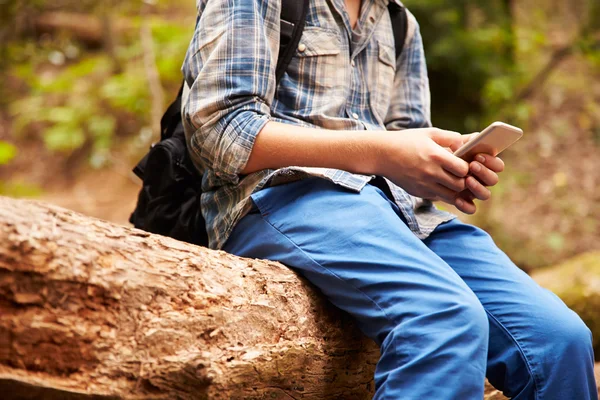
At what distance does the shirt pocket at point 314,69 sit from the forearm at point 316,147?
21 cm

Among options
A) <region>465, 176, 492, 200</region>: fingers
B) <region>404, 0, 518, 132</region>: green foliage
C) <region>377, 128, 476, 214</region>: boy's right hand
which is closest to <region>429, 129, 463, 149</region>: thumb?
<region>377, 128, 476, 214</region>: boy's right hand

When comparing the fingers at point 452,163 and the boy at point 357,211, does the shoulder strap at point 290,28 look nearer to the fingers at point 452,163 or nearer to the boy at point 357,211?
the boy at point 357,211

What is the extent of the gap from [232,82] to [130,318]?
73cm

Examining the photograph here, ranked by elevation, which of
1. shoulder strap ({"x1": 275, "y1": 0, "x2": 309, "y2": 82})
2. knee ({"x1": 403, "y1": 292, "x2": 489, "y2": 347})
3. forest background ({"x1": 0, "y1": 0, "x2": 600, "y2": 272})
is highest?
shoulder strap ({"x1": 275, "y1": 0, "x2": 309, "y2": 82})

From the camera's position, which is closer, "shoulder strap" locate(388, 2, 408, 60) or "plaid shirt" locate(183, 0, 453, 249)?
A: "plaid shirt" locate(183, 0, 453, 249)

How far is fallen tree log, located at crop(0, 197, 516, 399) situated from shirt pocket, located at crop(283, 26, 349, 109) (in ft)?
1.99

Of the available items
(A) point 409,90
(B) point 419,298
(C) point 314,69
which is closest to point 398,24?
(A) point 409,90

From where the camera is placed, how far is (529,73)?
21.6 feet

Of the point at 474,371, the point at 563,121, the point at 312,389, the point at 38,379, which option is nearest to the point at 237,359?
the point at 312,389

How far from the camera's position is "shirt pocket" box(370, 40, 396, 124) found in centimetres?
212

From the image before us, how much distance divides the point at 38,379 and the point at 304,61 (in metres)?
1.20

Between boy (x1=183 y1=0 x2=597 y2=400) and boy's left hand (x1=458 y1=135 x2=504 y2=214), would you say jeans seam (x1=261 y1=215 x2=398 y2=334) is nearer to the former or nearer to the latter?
boy (x1=183 y1=0 x2=597 y2=400)

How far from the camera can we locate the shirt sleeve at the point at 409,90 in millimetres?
2312

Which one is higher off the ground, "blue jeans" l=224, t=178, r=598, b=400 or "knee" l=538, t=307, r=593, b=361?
"blue jeans" l=224, t=178, r=598, b=400
